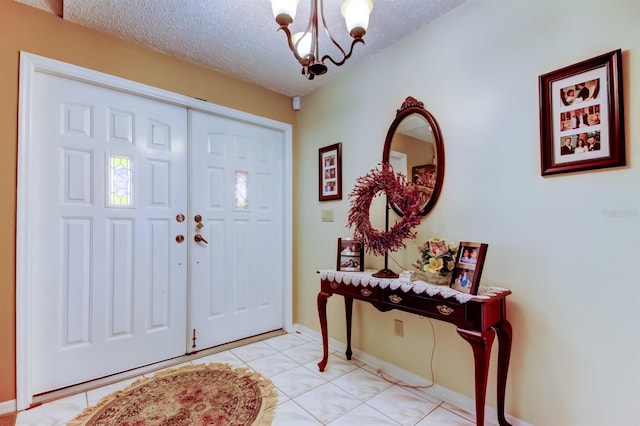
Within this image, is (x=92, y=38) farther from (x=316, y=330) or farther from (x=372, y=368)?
(x=372, y=368)

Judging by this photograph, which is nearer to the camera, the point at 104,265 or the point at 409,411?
the point at 409,411

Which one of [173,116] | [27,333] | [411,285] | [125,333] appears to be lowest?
[125,333]

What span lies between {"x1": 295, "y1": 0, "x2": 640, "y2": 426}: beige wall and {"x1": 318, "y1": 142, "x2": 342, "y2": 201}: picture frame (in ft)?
1.83

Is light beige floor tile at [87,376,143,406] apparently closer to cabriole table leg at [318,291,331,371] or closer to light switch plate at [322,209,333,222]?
cabriole table leg at [318,291,331,371]

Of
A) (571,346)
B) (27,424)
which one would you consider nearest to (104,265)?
(27,424)

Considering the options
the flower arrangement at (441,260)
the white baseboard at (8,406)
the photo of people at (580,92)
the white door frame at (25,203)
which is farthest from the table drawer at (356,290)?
the white baseboard at (8,406)

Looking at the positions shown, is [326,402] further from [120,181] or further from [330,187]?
[120,181]

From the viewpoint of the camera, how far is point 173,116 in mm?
2371

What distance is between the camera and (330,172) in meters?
2.66

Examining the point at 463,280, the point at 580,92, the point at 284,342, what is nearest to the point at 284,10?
the point at 580,92

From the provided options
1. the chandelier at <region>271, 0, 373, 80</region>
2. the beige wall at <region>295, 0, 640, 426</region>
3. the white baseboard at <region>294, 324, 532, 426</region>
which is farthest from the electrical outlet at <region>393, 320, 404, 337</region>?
the chandelier at <region>271, 0, 373, 80</region>

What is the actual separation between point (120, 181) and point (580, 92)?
2748 millimetres

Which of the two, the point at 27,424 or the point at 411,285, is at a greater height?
the point at 411,285

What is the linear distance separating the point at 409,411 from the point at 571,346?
884 millimetres
